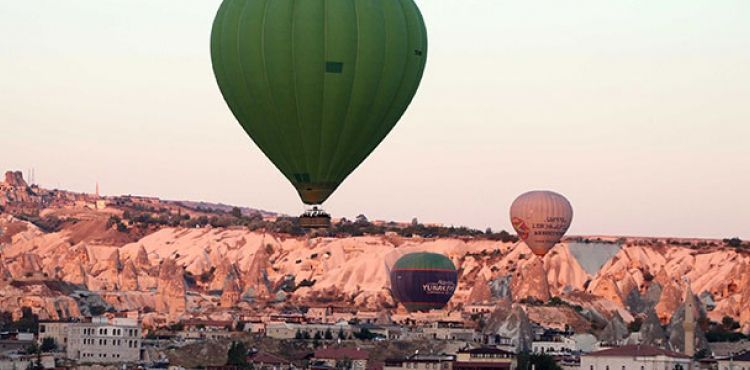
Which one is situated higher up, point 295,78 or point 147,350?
point 295,78

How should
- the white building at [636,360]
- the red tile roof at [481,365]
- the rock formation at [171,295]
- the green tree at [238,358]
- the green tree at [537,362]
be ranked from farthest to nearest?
the rock formation at [171,295] → the green tree at [238,358] → the red tile roof at [481,365] → the green tree at [537,362] → the white building at [636,360]

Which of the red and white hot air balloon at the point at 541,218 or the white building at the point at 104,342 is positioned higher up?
the red and white hot air balloon at the point at 541,218

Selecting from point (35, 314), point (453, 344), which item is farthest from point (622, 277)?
point (453, 344)

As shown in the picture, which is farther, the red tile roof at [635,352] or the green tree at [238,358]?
the green tree at [238,358]

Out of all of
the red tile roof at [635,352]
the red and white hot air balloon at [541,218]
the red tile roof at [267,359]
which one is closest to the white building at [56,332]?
the red tile roof at [267,359]

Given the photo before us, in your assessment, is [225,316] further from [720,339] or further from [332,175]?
[332,175]

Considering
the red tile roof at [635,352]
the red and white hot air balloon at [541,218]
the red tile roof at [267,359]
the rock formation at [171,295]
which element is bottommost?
the red tile roof at [267,359]

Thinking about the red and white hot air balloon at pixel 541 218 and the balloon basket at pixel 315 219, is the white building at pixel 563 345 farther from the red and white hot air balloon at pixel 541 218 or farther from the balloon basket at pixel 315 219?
the balloon basket at pixel 315 219

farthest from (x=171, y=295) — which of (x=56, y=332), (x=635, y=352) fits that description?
(x=635, y=352)
